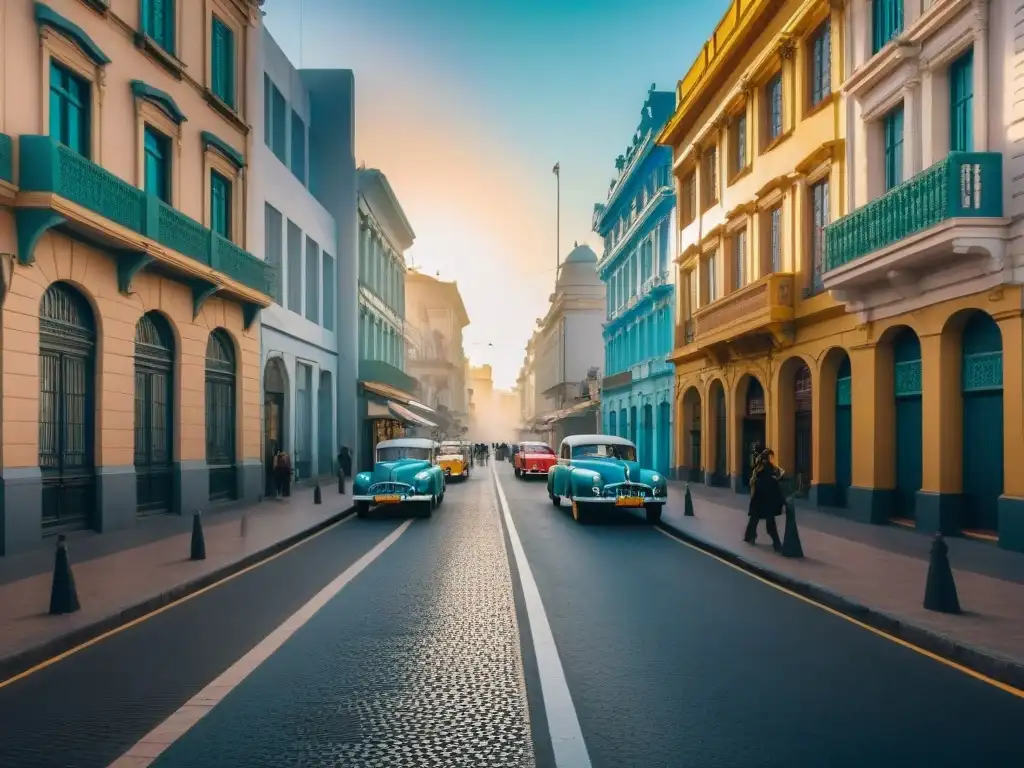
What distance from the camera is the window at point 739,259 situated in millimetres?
26500

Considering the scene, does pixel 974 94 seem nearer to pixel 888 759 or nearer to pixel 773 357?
pixel 773 357

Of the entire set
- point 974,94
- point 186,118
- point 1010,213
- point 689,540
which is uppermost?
point 186,118

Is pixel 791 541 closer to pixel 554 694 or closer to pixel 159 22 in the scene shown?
pixel 554 694

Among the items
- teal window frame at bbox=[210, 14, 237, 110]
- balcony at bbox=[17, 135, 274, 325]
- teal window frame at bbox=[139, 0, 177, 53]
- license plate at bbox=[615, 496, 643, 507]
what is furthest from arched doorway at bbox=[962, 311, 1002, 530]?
teal window frame at bbox=[210, 14, 237, 110]

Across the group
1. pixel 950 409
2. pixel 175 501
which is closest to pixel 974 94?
pixel 950 409

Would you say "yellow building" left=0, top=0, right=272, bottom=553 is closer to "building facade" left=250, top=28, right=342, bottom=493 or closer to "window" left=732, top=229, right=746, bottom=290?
"building facade" left=250, top=28, right=342, bottom=493

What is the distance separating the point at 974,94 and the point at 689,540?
8313 mm

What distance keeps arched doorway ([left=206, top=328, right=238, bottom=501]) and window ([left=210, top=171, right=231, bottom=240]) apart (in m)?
2.55

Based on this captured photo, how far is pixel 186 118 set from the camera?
19.6m

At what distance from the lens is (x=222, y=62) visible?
891 inches

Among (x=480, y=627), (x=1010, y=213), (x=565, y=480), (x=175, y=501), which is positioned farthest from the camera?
(x=565, y=480)

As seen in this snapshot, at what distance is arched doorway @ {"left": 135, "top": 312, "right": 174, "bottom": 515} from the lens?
711 inches

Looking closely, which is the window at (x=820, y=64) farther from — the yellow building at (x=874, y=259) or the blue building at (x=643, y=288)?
the blue building at (x=643, y=288)

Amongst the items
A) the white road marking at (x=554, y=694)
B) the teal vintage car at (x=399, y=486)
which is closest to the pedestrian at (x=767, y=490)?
the white road marking at (x=554, y=694)
